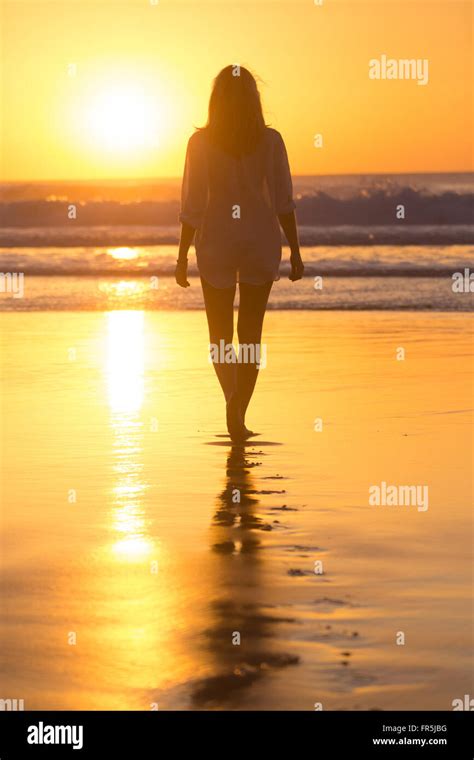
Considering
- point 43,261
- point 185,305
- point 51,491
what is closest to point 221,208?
point 51,491

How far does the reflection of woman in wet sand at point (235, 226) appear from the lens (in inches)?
304

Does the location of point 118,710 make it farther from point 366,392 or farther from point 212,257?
point 366,392

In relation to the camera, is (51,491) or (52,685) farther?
(51,491)

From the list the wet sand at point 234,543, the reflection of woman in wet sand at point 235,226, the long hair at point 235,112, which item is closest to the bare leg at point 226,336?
the reflection of woman in wet sand at point 235,226

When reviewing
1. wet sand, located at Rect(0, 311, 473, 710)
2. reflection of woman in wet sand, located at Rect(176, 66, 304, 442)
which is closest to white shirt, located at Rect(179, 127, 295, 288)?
reflection of woman in wet sand, located at Rect(176, 66, 304, 442)

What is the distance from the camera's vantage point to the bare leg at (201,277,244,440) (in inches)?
307

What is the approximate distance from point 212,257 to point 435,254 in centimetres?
2022

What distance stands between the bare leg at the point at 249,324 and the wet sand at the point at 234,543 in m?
0.35

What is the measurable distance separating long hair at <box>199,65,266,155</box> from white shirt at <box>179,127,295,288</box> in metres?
0.06

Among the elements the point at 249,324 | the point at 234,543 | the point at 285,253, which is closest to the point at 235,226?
the point at 249,324

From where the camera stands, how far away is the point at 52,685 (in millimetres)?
3832

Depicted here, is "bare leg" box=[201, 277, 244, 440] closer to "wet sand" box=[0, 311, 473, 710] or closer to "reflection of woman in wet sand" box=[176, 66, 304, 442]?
"reflection of woman in wet sand" box=[176, 66, 304, 442]

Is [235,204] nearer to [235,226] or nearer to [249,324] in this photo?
[235,226]

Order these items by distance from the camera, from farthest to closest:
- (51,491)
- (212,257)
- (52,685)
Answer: (212,257) → (51,491) → (52,685)
